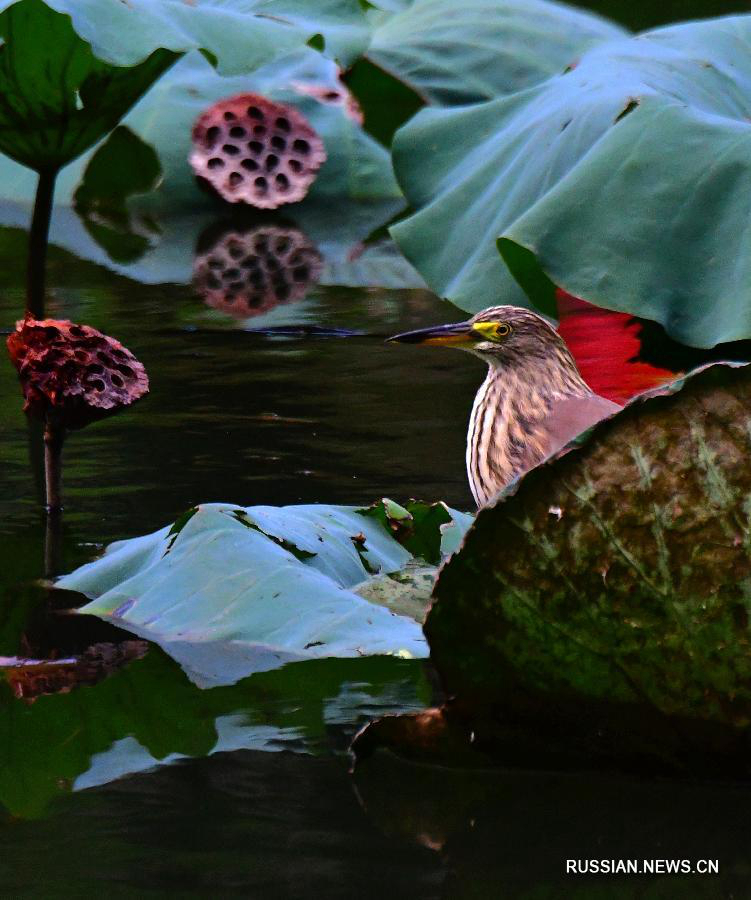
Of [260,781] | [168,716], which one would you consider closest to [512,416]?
[168,716]

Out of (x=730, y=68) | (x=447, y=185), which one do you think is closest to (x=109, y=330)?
(x=447, y=185)

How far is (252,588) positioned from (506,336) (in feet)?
4.15

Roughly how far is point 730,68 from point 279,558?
267cm

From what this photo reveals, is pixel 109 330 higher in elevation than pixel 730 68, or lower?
lower

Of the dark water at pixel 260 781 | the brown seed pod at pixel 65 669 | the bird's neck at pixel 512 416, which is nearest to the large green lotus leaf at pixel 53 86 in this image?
the dark water at pixel 260 781

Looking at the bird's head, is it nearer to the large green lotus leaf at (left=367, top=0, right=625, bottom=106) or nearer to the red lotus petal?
the red lotus petal

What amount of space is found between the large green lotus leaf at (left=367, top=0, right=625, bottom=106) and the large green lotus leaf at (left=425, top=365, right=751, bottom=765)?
204 inches

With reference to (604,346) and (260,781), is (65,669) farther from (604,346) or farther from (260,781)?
(604,346)

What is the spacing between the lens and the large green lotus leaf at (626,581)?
7.62 ft

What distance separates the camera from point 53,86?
4258 mm

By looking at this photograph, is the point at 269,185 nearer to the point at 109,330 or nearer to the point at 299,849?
the point at 109,330

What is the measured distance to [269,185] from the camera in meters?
7.81

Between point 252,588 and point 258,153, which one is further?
point 258,153

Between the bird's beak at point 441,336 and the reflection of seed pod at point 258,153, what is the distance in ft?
12.6
